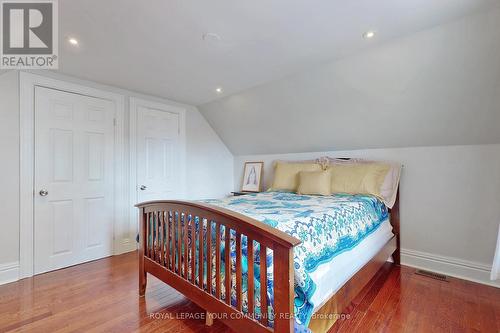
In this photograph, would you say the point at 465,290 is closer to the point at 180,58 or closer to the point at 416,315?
the point at 416,315

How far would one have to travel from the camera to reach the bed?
1.16 metres

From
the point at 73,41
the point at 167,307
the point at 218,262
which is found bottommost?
the point at 167,307

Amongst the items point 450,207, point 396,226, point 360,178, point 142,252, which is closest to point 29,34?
point 142,252

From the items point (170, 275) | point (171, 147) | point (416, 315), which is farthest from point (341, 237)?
point (171, 147)

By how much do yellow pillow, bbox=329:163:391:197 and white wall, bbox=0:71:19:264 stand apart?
11.6 ft

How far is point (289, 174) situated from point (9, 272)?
3295 millimetres

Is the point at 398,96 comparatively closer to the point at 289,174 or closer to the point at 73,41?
the point at 289,174

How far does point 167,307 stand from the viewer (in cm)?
192

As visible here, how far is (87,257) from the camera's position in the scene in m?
2.91

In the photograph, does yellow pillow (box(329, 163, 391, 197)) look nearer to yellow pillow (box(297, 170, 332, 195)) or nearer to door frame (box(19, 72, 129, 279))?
yellow pillow (box(297, 170, 332, 195))

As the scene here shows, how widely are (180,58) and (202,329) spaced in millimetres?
2373

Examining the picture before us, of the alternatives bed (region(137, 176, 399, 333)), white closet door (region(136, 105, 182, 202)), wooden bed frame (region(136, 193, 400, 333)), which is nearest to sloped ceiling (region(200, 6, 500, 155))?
white closet door (region(136, 105, 182, 202))

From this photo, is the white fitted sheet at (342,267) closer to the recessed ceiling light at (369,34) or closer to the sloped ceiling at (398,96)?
the sloped ceiling at (398,96)

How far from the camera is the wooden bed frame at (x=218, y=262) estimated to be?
110 cm
